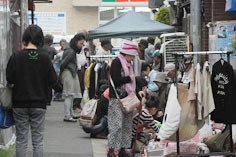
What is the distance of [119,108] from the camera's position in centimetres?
936

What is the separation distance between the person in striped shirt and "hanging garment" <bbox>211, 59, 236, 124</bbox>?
8.00 feet

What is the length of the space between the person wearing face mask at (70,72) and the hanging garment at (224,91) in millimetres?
6405

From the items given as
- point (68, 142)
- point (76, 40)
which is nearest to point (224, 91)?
point (68, 142)

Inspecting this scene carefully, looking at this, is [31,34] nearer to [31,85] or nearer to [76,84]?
[31,85]

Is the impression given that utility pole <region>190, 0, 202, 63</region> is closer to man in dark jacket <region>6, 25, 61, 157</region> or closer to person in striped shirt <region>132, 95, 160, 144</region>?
person in striped shirt <region>132, 95, 160, 144</region>

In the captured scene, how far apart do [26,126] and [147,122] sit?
9.80ft

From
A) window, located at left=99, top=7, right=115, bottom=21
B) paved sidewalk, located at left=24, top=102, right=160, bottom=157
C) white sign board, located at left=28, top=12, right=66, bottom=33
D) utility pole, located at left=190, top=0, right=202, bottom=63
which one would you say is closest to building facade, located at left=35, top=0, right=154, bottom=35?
white sign board, located at left=28, top=12, right=66, bottom=33

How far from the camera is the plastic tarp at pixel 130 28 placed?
15.3 meters

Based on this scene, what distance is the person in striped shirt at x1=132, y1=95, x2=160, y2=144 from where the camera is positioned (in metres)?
10.1

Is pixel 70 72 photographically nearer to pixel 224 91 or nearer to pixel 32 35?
pixel 32 35

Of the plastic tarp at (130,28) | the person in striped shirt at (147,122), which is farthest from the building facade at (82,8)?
the person in striped shirt at (147,122)

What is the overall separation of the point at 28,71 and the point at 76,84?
262 inches

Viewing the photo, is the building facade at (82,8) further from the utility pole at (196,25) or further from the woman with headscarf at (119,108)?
the woman with headscarf at (119,108)

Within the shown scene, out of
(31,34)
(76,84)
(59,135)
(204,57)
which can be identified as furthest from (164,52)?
(31,34)
